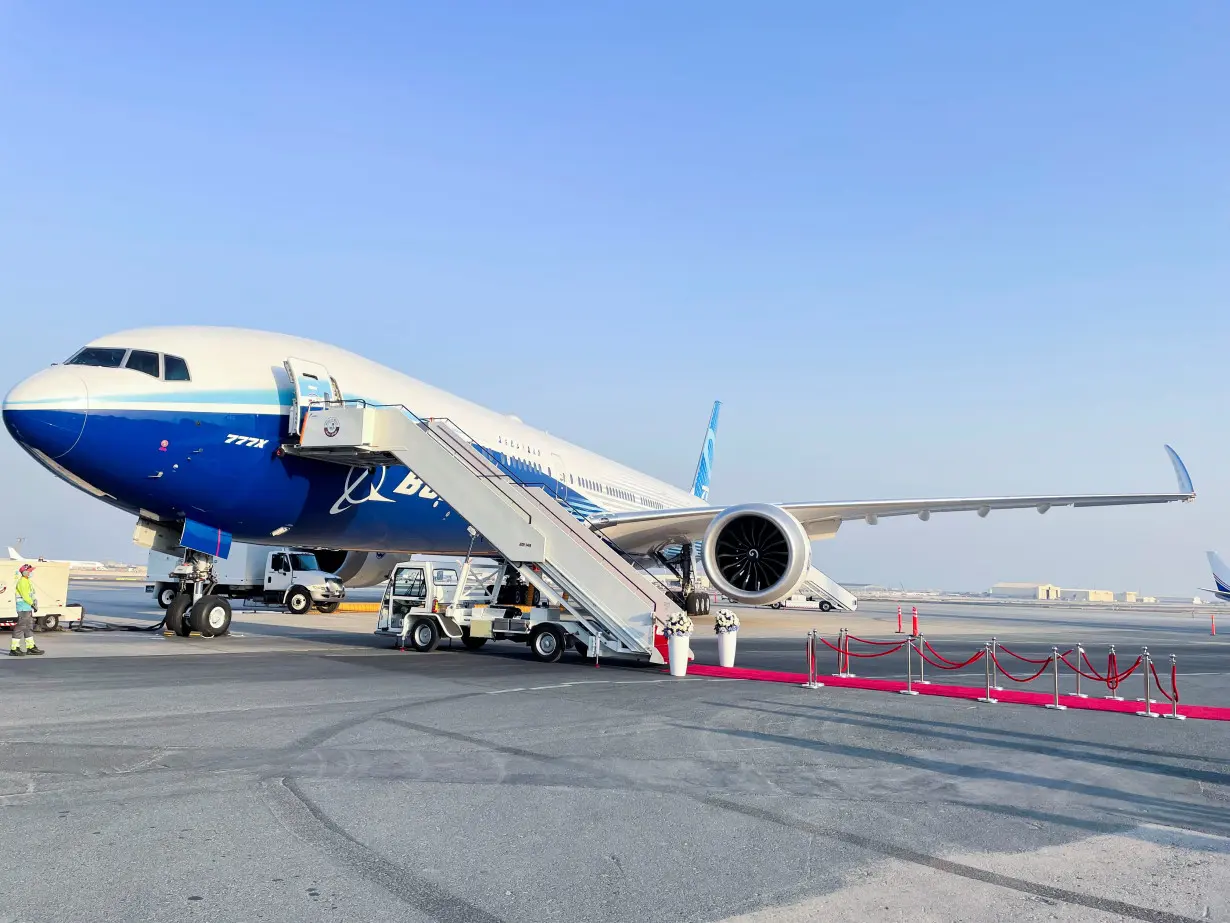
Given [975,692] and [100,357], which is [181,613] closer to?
[100,357]

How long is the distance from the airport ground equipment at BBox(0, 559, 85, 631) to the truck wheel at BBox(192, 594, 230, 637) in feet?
13.5

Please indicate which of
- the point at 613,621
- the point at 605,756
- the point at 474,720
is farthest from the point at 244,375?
the point at 605,756

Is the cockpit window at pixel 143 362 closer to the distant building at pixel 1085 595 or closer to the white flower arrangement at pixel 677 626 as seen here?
the white flower arrangement at pixel 677 626

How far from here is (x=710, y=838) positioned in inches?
173

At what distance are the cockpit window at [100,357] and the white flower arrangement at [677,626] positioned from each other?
27.6 feet

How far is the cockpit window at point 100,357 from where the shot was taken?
506 inches

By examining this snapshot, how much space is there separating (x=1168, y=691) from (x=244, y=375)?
13.5 m

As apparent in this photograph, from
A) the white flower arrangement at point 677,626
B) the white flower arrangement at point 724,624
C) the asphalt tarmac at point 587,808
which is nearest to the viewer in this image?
the asphalt tarmac at point 587,808

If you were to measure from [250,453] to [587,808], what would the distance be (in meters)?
10.1

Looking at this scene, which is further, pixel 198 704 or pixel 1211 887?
pixel 198 704

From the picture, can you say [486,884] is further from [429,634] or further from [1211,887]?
[429,634]

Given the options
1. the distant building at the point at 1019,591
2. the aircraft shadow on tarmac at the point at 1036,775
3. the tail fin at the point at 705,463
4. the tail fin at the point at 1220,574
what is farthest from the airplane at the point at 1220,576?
the distant building at the point at 1019,591

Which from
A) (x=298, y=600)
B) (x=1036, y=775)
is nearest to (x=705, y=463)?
(x=298, y=600)

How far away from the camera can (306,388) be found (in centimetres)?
1391
